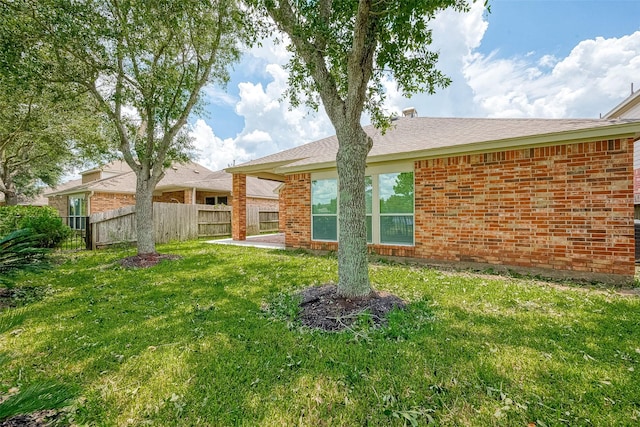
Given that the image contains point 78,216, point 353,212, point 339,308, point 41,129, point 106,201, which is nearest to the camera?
point 339,308

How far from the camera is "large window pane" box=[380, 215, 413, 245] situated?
7.94 metres

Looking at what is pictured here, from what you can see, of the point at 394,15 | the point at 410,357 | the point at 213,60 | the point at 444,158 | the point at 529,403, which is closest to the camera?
the point at 529,403

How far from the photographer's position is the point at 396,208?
8125mm

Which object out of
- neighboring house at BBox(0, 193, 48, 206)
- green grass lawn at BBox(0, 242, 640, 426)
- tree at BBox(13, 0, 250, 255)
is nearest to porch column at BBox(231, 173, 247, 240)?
tree at BBox(13, 0, 250, 255)

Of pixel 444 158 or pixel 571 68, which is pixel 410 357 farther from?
pixel 571 68

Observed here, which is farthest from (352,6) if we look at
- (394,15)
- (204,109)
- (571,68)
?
(571,68)

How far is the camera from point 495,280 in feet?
19.1

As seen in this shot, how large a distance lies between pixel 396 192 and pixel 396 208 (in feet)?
1.46

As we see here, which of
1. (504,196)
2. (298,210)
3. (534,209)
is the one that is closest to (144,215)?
(298,210)

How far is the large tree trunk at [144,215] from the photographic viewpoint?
8641 millimetres

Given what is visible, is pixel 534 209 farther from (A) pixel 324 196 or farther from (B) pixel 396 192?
(A) pixel 324 196

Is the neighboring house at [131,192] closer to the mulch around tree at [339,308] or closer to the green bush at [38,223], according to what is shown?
the green bush at [38,223]

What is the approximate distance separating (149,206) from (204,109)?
351 cm

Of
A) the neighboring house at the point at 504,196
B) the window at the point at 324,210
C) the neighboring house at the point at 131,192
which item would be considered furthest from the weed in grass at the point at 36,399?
the neighboring house at the point at 131,192
